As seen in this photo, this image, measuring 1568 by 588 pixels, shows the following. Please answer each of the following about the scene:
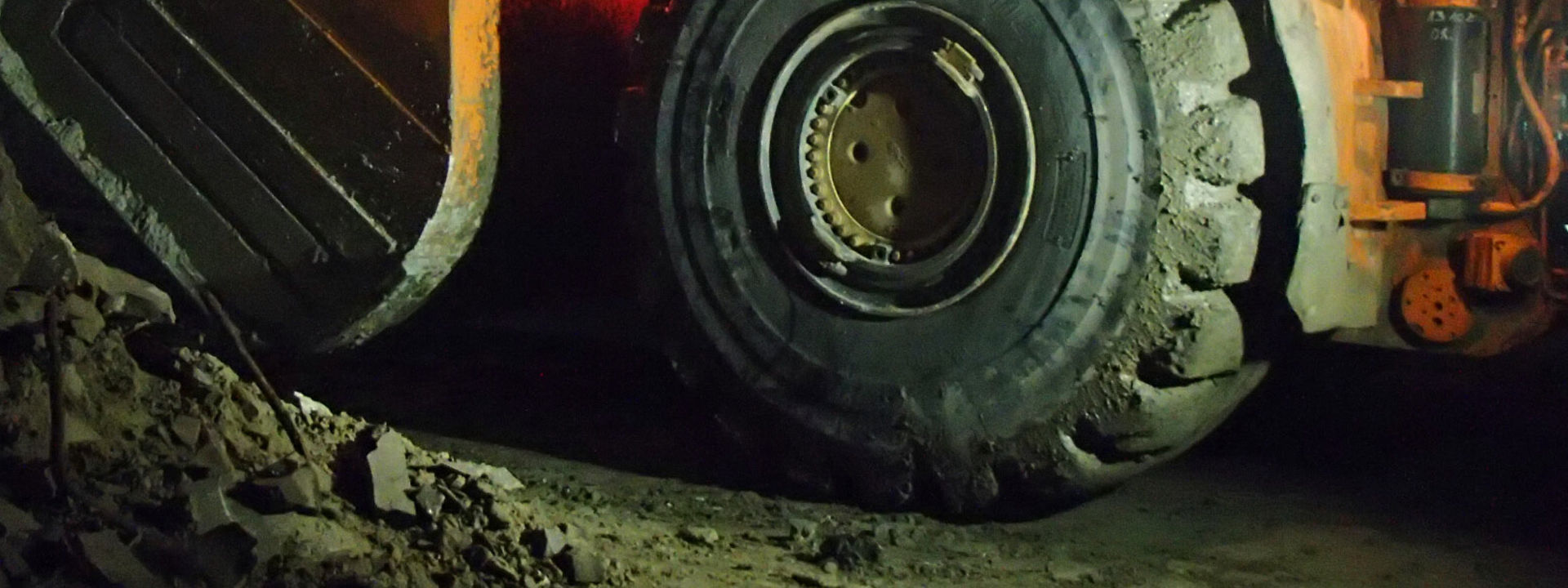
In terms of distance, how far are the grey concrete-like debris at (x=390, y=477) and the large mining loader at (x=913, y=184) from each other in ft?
2.57

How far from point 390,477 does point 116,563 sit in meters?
0.54

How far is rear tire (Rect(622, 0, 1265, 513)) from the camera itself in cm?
299

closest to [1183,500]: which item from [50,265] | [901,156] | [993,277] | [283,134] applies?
[993,277]

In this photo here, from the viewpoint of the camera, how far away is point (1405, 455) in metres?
3.77

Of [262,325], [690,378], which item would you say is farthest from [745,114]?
[262,325]

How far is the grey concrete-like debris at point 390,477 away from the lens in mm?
2916

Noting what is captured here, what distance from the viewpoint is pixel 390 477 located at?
2980 mm

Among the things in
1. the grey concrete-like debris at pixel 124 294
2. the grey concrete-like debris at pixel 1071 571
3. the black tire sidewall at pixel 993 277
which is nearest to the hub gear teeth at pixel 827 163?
the black tire sidewall at pixel 993 277

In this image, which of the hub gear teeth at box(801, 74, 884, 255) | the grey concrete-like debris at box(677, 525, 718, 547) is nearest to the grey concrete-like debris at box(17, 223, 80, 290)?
the grey concrete-like debris at box(677, 525, 718, 547)

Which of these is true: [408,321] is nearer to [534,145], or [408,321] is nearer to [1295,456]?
[534,145]

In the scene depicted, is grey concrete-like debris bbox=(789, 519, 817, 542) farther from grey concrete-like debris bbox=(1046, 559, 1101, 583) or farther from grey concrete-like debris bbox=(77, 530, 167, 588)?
grey concrete-like debris bbox=(77, 530, 167, 588)

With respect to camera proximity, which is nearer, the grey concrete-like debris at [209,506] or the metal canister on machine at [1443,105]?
the grey concrete-like debris at [209,506]

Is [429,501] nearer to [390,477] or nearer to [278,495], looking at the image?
[390,477]

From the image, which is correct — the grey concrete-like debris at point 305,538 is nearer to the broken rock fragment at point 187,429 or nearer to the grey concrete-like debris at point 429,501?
the grey concrete-like debris at point 429,501
